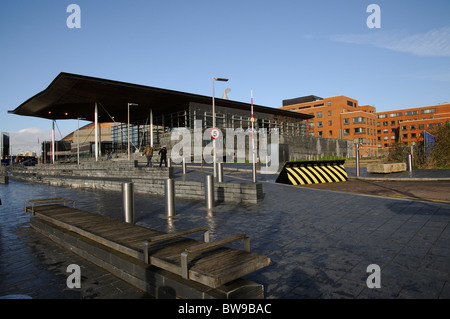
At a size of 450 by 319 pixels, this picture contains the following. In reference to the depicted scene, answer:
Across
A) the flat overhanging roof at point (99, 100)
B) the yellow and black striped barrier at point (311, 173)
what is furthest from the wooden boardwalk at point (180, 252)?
the flat overhanging roof at point (99, 100)

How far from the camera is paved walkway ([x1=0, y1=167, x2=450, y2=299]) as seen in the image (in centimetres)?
358

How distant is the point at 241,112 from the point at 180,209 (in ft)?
149

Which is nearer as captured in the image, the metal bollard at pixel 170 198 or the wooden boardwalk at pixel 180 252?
the wooden boardwalk at pixel 180 252

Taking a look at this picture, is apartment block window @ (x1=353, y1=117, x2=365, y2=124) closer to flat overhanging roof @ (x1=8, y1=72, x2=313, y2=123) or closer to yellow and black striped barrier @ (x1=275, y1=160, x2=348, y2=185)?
flat overhanging roof @ (x1=8, y1=72, x2=313, y2=123)

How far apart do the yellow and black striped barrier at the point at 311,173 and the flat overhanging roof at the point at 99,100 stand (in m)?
26.1

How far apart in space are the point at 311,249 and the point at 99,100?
135 ft

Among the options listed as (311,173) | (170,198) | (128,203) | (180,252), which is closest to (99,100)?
(311,173)

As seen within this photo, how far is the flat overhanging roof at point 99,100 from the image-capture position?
1292 inches

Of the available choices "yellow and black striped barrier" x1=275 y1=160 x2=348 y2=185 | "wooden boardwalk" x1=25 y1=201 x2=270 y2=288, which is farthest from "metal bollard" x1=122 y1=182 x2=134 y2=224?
"yellow and black striped barrier" x1=275 y1=160 x2=348 y2=185

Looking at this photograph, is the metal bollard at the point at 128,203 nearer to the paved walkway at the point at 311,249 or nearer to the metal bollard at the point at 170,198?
the paved walkway at the point at 311,249

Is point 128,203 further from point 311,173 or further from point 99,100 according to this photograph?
point 99,100

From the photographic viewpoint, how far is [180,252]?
3.76m

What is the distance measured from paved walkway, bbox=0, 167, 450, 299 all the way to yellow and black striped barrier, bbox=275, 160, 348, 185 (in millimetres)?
4653
